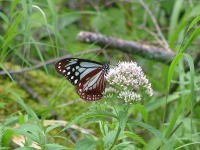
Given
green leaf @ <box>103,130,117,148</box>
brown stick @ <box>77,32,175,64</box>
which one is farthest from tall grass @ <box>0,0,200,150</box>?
brown stick @ <box>77,32,175,64</box>

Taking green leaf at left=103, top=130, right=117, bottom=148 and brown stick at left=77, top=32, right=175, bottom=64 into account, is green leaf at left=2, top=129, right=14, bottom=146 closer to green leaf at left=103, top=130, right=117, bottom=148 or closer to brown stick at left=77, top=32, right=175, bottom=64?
green leaf at left=103, top=130, right=117, bottom=148

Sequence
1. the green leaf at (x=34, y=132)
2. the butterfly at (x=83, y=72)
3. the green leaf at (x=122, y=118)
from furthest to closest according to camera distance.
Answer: the butterfly at (x=83, y=72) → the green leaf at (x=34, y=132) → the green leaf at (x=122, y=118)

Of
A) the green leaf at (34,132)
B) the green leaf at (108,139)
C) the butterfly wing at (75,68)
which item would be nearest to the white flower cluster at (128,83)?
the green leaf at (108,139)

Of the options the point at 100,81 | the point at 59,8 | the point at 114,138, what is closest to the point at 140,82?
the point at 114,138

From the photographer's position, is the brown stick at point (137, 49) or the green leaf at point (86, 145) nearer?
the green leaf at point (86, 145)

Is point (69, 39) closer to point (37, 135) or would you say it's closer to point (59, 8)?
point (59, 8)

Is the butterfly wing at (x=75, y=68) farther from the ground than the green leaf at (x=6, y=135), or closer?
farther from the ground

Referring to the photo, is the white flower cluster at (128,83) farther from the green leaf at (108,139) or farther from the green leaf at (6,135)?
the green leaf at (6,135)
